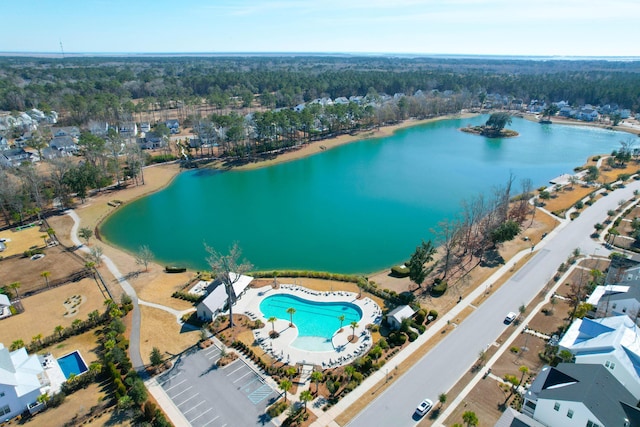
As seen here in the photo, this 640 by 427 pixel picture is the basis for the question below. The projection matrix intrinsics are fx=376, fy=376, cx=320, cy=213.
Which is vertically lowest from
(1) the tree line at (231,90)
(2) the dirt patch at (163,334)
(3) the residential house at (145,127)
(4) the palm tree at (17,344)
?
(2) the dirt patch at (163,334)

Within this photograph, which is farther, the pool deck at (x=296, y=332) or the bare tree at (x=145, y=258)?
the bare tree at (x=145, y=258)

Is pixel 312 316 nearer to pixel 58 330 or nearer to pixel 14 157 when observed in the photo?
pixel 58 330

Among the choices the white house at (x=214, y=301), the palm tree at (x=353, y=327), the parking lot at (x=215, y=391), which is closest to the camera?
the parking lot at (x=215, y=391)

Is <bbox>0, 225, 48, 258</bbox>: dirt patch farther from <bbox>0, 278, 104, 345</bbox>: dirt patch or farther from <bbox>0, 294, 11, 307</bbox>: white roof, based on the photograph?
<bbox>0, 278, 104, 345</bbox>: dirt patch

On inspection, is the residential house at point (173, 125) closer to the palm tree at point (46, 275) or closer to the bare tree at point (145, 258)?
the bare tree at point (145, 258)

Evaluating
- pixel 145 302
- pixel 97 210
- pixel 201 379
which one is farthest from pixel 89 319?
pixel 97 210

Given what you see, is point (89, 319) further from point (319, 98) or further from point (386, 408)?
point (319, 98)

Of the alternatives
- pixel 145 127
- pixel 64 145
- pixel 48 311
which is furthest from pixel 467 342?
pixel 145 127

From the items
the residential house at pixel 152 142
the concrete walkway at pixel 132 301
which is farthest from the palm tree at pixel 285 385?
the residential house at pixel 152 142
